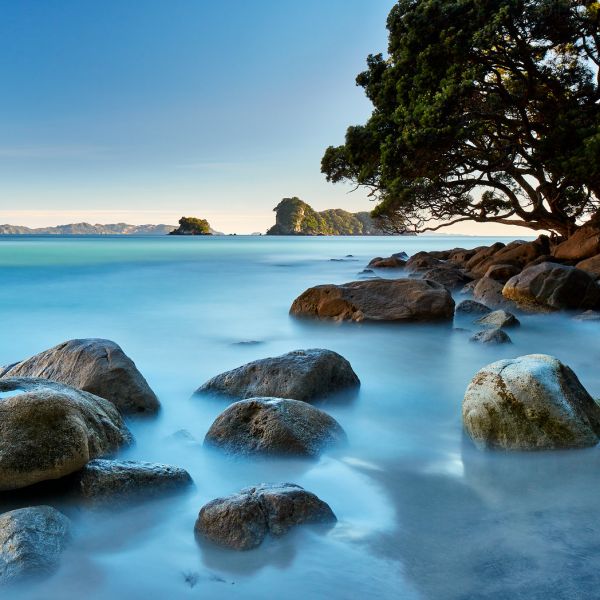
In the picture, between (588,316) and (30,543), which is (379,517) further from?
(588,316)

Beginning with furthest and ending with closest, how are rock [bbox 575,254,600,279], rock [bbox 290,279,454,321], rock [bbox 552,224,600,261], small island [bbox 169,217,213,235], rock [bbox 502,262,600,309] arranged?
small island [bbox 169,217,213,235]
rock [bbox 552,224,600,261]
rock [bbox 575,254,600,279]
rock [bbox 502,262,600,309]
rock [bbox 290,279,454,321]

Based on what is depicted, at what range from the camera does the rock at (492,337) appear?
822cm

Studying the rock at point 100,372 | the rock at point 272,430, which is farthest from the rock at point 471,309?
the rock at point 100,372

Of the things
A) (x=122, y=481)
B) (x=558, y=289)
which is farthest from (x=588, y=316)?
(x=122, y=481)

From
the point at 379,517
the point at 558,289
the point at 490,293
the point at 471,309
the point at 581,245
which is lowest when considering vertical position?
the point at 379,517

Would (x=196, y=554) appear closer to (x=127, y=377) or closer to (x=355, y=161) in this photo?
(x=127, y=377)

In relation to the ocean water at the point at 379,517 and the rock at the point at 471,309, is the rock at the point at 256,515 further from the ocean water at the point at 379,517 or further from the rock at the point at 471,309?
the rock at the point at 471,309

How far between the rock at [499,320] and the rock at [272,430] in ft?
19.0

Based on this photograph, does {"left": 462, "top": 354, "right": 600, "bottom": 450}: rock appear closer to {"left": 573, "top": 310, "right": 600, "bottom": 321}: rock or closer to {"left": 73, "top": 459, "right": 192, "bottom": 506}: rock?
{"left": 73, "top": 459, "right": 192, "bottom": 506}: rock

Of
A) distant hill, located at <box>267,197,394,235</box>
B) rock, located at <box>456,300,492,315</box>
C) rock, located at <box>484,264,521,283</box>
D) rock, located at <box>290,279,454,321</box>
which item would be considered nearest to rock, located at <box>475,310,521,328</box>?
rock, located at <box>290,279,454,321</box>

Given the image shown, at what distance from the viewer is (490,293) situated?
483 inches

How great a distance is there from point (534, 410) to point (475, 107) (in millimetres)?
11285

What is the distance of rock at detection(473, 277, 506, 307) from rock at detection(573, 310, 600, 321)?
1585 mm

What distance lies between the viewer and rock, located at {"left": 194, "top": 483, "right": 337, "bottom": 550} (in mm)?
2916
